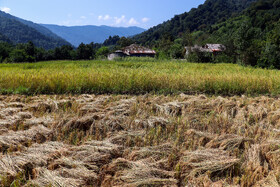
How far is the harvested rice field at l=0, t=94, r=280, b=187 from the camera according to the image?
1.91m

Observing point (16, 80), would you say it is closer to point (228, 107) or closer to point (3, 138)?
point (3, 138)

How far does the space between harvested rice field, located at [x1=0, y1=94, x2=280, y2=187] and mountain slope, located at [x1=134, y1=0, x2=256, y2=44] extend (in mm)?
88877

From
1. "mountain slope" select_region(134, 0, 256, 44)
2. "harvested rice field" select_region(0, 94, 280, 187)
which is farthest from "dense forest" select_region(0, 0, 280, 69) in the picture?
"harvested rice field" select_region(0, 94, 280, 187)

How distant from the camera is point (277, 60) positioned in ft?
55.1

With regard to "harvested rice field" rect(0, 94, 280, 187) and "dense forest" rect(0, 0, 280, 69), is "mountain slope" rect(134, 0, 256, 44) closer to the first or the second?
"dense forest" rect(0, 0, 280, 69)

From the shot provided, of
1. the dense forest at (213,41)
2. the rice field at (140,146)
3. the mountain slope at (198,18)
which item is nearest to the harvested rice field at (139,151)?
the rice field at (140,146)

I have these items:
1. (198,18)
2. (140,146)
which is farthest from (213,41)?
(198,18)

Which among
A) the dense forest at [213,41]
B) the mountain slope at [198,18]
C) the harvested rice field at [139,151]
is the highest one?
the mountain slope at [198,18]

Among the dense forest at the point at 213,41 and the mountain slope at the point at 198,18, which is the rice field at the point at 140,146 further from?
the mountain slope at the point at 198,18

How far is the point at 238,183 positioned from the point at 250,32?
743 inches

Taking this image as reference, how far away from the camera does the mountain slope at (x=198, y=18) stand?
92625mm

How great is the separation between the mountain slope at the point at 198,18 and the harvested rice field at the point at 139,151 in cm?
8888

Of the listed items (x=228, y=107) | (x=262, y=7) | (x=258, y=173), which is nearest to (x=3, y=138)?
(x=258, y=173)

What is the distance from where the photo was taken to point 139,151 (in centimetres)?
233
